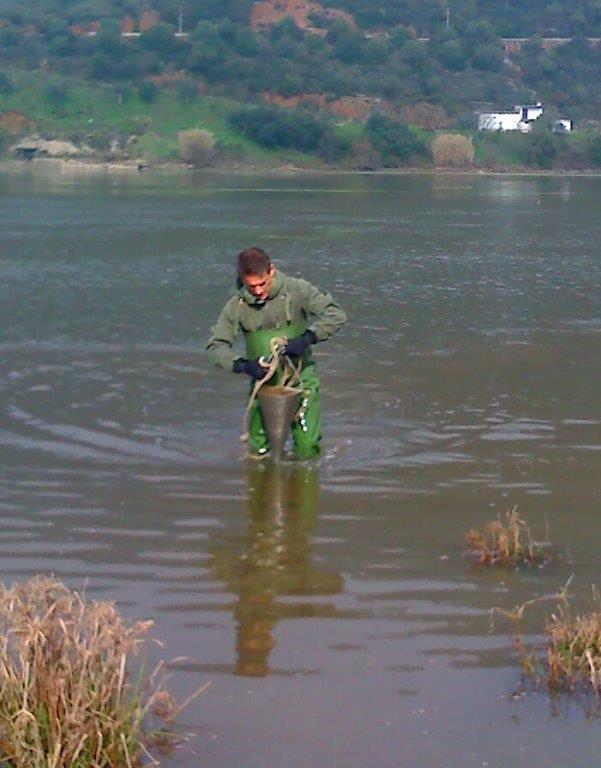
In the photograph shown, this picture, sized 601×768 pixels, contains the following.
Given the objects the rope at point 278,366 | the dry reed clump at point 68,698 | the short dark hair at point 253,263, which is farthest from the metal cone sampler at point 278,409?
the dry reed clump at point 68,698

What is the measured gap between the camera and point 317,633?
695cm

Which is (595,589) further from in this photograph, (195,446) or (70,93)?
(70,93)

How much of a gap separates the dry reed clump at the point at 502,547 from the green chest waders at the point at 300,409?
1.91 meters

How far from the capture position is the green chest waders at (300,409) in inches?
378

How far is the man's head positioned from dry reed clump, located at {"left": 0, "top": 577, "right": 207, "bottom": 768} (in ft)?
13.2

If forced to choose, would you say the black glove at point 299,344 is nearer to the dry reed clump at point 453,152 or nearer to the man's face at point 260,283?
the man's face at point 260,283

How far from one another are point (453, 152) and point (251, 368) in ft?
306

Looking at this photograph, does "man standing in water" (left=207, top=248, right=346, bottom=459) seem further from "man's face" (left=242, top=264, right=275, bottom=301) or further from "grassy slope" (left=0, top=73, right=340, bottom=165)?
"grassy slope" (left=0, top=73, right=340, bottom=165)

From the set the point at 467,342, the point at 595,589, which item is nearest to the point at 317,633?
the point at 595,589

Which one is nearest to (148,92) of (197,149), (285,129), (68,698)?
(285,129)

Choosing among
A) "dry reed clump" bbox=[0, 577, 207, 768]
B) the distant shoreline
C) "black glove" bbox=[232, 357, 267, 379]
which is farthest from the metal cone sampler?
the distant shoreline

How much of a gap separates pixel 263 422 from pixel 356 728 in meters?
4.24

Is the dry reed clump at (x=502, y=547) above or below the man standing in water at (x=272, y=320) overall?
below

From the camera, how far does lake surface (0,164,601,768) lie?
610 cm
